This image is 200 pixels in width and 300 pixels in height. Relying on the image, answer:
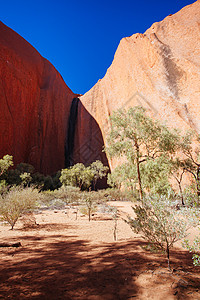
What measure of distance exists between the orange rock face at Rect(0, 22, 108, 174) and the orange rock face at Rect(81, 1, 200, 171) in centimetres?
1059

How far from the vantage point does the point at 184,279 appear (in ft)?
6.93

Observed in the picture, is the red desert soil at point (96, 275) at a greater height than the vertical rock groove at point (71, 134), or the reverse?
the vertical rock groove at point (71, 134)

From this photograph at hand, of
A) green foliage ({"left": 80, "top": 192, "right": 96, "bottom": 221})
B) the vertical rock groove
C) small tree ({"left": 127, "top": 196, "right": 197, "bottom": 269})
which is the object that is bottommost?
green foliage ({"left": 80, "top": 192, "right": 96, "bottom": 221})

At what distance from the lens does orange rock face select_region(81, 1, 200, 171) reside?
2150 cm

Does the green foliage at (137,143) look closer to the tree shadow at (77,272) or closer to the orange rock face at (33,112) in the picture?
the tree shadow at (77,272)

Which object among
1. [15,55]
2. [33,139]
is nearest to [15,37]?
[15,55]

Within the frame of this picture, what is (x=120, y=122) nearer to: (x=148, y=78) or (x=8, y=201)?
(x=8, y=201)

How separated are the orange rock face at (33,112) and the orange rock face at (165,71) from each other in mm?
10593

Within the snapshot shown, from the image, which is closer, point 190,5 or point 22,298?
point 22,298

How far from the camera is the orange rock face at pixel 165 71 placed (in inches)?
846

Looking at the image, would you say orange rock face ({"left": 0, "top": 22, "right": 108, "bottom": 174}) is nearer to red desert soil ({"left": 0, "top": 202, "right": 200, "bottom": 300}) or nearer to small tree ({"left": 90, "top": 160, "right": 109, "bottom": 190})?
small tree ({"left": 90, "top": 160, "right": 109, "bottom": 190})

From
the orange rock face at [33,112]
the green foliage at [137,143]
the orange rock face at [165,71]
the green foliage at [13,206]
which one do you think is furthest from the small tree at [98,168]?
the green foliage at [13,206]

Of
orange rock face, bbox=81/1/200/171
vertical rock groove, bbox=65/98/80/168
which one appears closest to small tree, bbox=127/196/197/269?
orange rock face, bbox=81/1/200/171

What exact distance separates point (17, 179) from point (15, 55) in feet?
77.0
